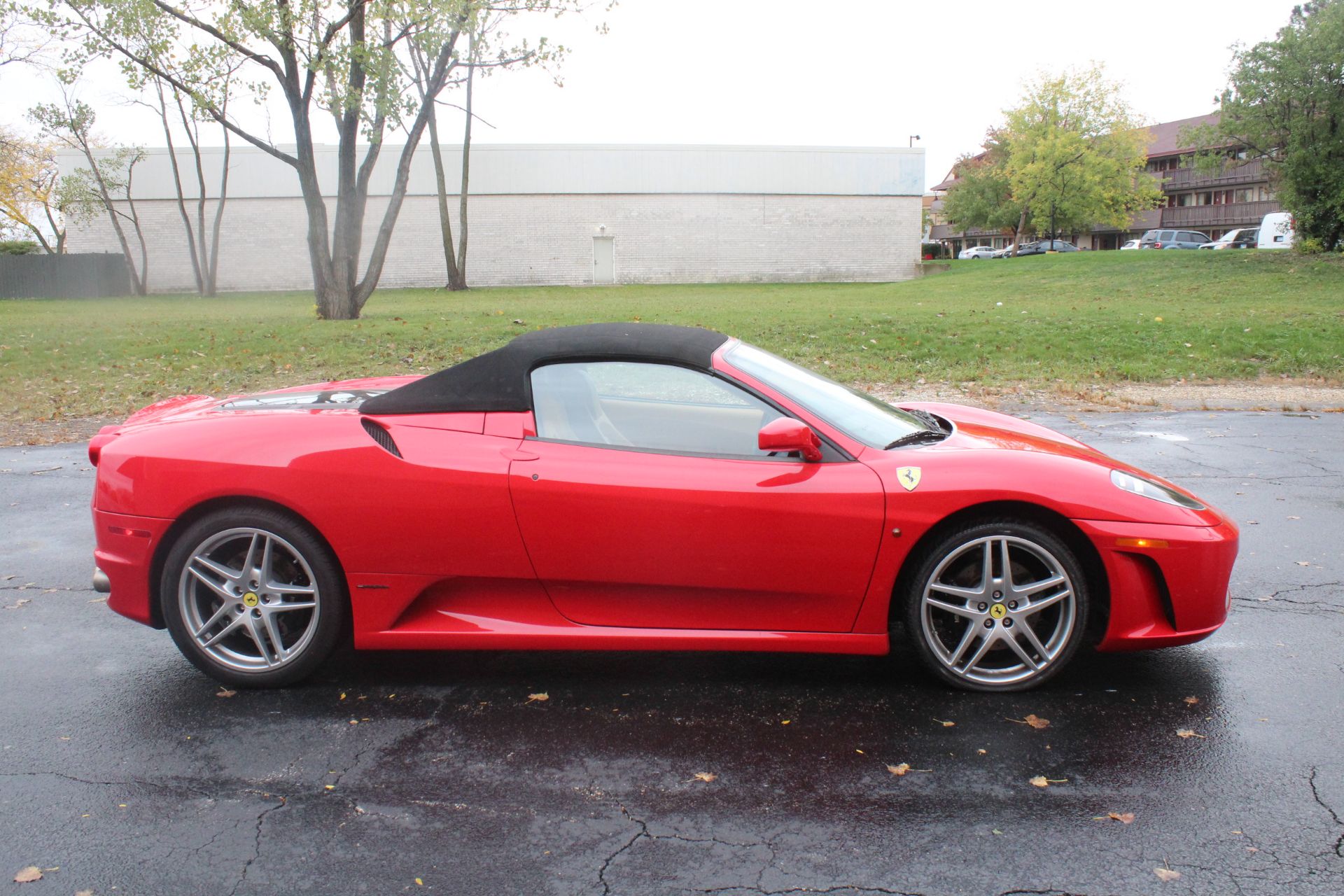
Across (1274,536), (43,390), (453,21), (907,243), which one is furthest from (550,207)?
(1274,536)

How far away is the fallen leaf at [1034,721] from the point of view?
3412 millimetres

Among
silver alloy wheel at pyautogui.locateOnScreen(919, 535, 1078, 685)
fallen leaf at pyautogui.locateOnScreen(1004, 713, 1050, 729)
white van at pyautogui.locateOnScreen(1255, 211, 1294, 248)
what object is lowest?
fallen leaf at pyautogui.locateOnScreen(1004, 713, 1050, 729)

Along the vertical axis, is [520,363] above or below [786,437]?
above

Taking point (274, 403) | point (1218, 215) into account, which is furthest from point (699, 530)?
point (1218, 215)

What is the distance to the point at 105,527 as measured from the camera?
382cm

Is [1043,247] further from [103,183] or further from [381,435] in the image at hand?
[381,435]

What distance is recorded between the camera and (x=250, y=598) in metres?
3.74

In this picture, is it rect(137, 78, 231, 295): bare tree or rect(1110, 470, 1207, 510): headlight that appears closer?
rect(1110, 470, 1207, 510): headlight

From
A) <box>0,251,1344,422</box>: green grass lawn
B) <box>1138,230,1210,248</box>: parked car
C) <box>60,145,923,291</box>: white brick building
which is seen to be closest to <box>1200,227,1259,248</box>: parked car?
<box>1138,230,1210,248</box>: parked car

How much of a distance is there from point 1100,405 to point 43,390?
12534 mm

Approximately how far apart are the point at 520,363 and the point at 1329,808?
2923mm

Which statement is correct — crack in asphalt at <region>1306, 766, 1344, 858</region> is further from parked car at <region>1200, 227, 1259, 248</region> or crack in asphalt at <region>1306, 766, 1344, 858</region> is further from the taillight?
parked car at <region>1200, 227, 1259, 248</region>

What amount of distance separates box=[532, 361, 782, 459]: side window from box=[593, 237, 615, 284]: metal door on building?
137 ft

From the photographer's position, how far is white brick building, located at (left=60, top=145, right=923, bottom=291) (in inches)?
1720
